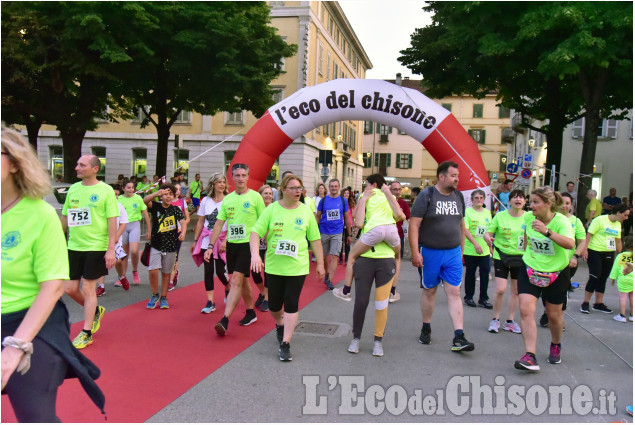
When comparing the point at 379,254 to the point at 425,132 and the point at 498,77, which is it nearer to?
the point at 425,132

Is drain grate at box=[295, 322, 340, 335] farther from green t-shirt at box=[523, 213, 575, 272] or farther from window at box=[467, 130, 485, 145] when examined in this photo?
window at box=[467, 130, 485, 145]

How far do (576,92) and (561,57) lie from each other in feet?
14.7

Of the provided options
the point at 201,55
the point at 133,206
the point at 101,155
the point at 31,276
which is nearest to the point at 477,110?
the point at 101,155

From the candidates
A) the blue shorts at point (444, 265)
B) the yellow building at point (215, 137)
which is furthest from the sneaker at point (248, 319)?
the yellow building at point (215, 137)

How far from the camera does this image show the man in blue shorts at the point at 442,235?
562 cm

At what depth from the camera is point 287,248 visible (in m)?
5.18

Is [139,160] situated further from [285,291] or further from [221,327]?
[285,291]

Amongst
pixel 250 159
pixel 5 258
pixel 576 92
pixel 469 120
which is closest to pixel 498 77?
pixel 576 92

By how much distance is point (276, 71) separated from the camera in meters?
23.0

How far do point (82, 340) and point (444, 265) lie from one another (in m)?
3.79

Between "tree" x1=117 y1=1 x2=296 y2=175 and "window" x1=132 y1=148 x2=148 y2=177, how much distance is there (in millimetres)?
13016

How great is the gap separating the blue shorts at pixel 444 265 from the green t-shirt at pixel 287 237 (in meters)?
1.28

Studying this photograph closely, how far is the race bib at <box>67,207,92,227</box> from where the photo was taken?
539 centimetres

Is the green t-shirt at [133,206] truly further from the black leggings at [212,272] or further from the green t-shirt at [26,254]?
the green t-shirt at [26,254]
